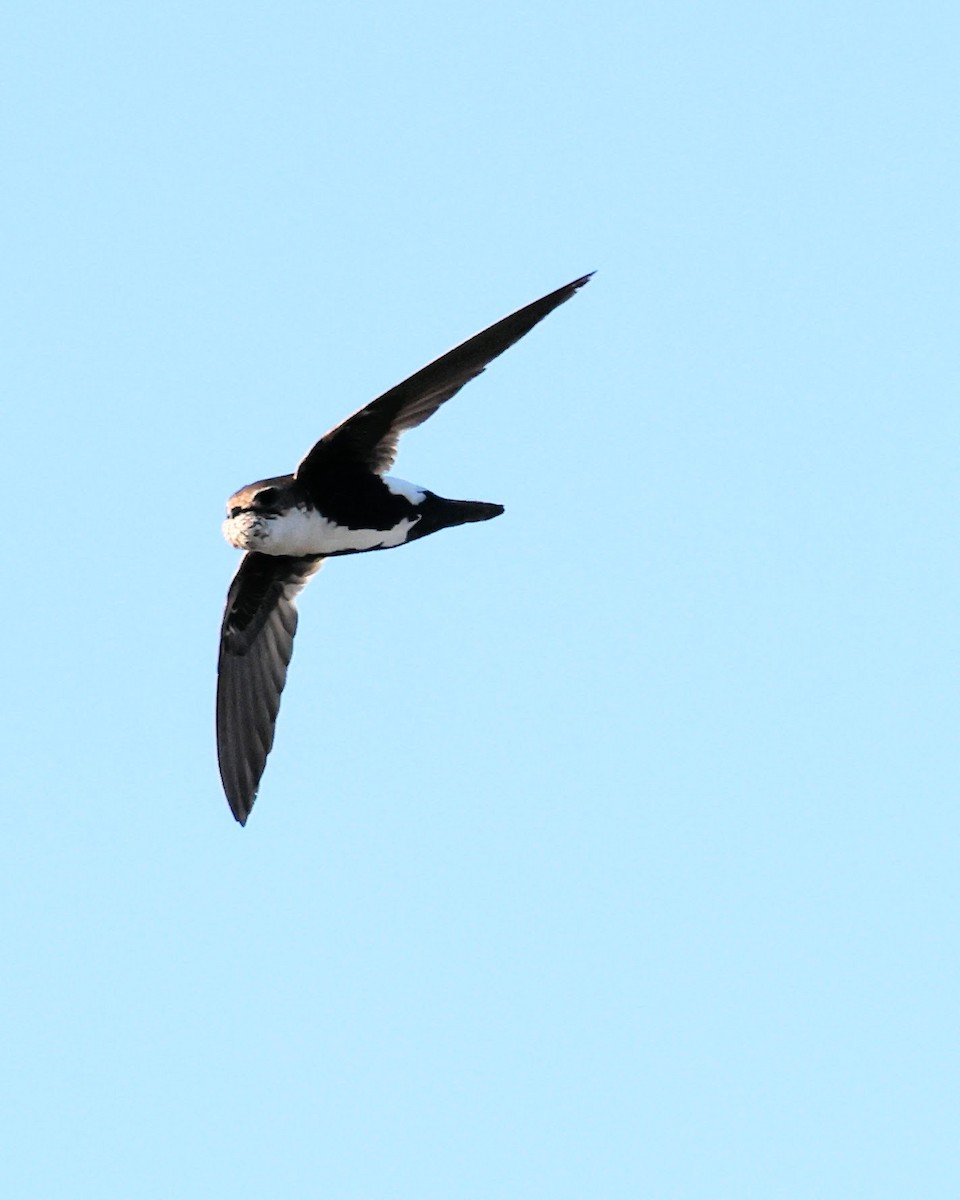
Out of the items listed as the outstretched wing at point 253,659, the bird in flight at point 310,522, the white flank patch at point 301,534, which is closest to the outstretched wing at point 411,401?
the bird in flight at point 310,522

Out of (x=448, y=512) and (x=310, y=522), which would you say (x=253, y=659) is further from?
(x=448, y=512)

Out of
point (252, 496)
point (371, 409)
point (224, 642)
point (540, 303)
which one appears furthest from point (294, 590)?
point (540, 303)

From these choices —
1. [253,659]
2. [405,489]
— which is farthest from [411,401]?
[253,659]

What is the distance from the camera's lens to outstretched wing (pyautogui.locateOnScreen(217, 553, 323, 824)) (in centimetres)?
1341

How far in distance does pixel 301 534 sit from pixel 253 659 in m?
1.53

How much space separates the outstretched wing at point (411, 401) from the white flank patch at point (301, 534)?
28 centimetres

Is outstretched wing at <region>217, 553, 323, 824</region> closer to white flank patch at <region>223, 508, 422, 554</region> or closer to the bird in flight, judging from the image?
the bird in flight

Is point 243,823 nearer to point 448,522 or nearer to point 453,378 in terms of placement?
point 448,522

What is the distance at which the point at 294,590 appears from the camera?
13.7 metres

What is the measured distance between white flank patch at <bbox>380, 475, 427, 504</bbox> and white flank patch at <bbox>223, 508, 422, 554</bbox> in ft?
0.43

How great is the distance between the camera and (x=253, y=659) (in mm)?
13680

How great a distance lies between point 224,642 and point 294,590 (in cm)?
53

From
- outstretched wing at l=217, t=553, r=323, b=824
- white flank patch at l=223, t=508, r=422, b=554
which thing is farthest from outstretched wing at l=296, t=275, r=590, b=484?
outstretched wing at l=217, t=553, r=323, b=824

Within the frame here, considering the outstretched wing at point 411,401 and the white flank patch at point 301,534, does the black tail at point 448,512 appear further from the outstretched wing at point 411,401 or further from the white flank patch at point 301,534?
the outstretched wing at point 411,401
